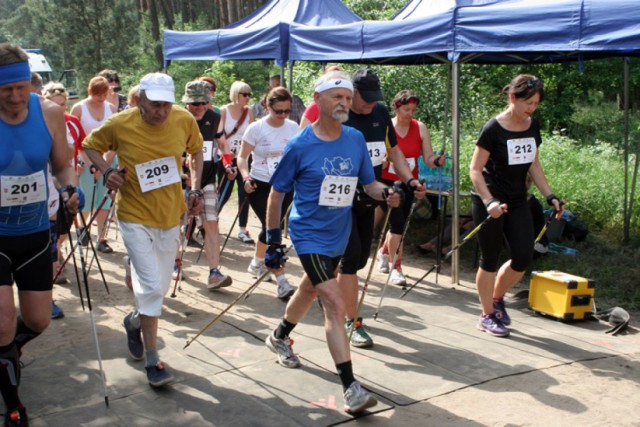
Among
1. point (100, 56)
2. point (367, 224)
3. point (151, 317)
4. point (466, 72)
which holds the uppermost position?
point (100, 56)

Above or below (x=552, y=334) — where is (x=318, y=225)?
above

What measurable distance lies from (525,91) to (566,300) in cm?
191

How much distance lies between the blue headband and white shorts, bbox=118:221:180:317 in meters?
1.23

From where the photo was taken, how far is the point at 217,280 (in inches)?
263

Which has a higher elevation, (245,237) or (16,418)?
(245,237)

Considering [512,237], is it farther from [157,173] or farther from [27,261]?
[27,261]

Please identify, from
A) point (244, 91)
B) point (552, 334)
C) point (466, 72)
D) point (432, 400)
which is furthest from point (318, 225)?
point (466, 72)

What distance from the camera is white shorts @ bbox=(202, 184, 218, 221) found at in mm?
6746

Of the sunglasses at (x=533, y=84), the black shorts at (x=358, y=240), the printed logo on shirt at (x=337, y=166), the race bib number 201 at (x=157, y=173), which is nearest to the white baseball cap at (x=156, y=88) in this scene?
the race bib number 201 at (x=157, y=173)

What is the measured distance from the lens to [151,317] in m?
4.28

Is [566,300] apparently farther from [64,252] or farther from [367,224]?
[64,252]

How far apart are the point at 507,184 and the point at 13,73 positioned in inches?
139

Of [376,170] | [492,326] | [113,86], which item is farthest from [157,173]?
[113,86]

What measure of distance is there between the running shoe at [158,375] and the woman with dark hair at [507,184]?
2521mm
